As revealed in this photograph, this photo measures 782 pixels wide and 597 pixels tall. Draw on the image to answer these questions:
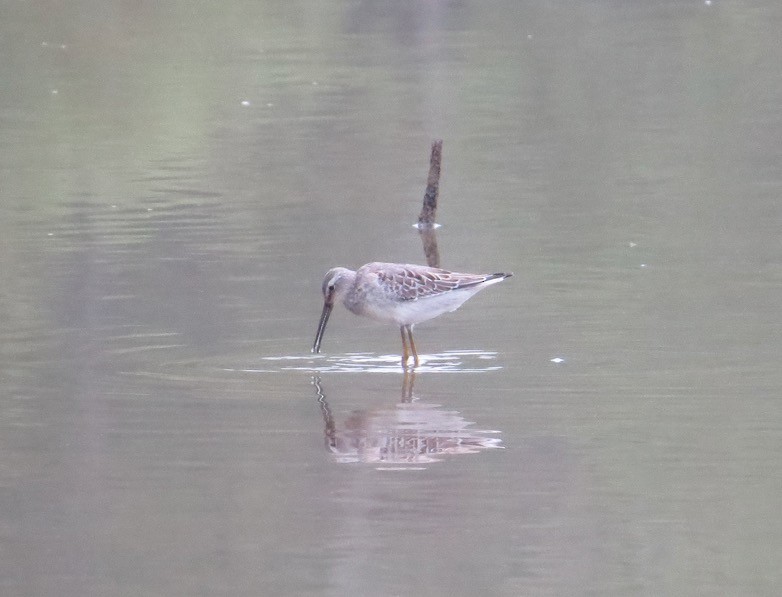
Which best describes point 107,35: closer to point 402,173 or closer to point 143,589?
point 402,173

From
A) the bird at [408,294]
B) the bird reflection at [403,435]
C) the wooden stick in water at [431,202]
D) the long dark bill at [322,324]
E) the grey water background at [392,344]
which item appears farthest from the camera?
the wooden stick in water at [431,202]

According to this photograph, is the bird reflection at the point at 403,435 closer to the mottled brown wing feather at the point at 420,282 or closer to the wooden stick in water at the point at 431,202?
the mottled brown wing feather at the point at 420,282

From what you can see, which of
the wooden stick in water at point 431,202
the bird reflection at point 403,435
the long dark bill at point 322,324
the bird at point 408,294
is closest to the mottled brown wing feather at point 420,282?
the bird at point 408,294

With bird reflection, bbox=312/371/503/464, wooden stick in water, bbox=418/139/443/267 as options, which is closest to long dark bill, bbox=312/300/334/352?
bird reflection, bbox=312/371/503/464

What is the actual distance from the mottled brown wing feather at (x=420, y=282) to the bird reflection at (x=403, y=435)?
1.16 metres

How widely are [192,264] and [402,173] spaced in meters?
5.07

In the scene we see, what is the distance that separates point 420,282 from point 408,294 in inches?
4.8

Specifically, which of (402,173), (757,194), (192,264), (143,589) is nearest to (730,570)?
(143,589)

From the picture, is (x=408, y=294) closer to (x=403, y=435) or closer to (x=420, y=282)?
(x=420, y=282)

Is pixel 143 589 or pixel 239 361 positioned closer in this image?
pixel 143 589

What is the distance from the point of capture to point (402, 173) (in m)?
19.3

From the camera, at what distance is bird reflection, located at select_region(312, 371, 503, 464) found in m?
9.24

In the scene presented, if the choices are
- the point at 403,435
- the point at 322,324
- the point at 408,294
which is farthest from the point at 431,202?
the point at 403,435

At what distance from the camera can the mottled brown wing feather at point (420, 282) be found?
11.3 meters
